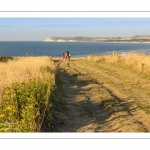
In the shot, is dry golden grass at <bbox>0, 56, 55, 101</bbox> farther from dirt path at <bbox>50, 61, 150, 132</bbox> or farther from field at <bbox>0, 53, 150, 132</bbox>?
dirt path at <bbox>50, 61, 150, 132</bbox>

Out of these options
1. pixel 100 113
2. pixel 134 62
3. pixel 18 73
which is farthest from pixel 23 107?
pixel 134 62

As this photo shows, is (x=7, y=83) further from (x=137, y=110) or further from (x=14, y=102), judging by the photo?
(x=137, y=110)

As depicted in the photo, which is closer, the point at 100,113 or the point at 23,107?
the point at 23,107

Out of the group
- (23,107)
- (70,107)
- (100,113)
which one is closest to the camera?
(23,107)

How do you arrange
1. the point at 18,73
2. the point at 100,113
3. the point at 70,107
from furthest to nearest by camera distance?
the point at 18,73 → the point at 70,107 → the point at 100,113

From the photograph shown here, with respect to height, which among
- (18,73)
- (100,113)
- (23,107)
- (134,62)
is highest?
(18,73)

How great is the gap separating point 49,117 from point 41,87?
905mm

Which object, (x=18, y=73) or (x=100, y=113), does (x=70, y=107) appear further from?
(x=18, y=73)

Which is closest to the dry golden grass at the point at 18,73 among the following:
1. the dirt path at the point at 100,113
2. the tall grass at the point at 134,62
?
the dirt path at the point at 100,113

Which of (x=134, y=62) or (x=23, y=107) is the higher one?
(x=134, y=62)

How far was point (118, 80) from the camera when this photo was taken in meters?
16.1

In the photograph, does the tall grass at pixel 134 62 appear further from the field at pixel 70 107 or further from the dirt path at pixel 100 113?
the dirt path at pixel 100 113
